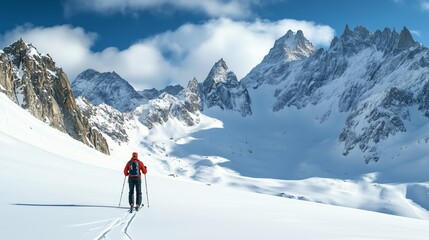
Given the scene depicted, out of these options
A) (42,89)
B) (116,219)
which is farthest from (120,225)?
(42,89)

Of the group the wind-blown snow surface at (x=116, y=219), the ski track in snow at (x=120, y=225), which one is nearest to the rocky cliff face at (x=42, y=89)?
the wind-blown snow surface at (x=116, y=219)

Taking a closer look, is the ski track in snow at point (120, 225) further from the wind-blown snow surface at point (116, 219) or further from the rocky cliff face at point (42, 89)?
the rocky cliff face at point (42, 89)

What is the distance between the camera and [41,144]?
54.7m

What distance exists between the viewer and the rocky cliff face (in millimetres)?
108812

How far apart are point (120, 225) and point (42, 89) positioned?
390 feet

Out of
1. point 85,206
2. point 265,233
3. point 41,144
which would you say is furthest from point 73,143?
point 265,233

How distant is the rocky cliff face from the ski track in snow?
97.6m

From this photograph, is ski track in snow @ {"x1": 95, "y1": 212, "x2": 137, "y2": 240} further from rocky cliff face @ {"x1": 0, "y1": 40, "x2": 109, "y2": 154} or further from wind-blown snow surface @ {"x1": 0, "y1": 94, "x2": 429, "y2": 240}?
rocky cliff face @ {"x1": 0, "y1": 40, "x2": 109, "y2": 154}

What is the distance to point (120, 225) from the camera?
36.9ft

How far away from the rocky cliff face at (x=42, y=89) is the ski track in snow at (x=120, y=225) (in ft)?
320

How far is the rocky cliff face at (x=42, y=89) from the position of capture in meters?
109

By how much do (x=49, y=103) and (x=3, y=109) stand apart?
64.7 meters

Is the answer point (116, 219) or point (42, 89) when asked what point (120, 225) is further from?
point (42, 89)

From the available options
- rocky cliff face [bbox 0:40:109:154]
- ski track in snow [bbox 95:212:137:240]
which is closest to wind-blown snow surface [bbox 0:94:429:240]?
ski track in snow [bbox 95:212:137:240]
